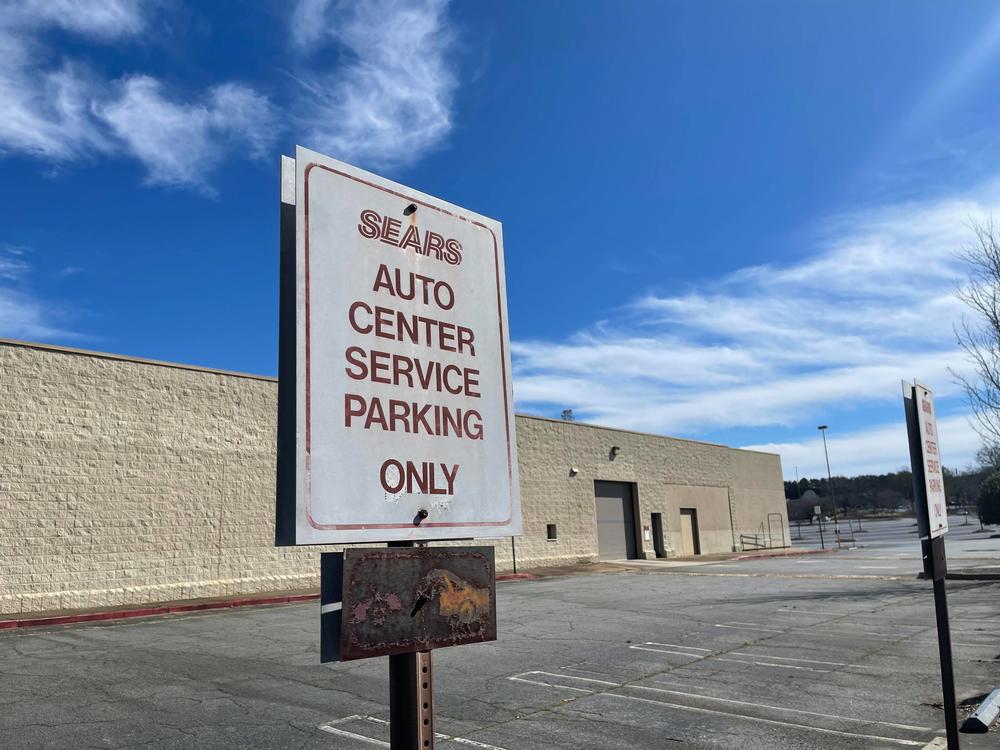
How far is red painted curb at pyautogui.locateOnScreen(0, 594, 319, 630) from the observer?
15.1m

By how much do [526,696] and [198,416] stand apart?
15117 mm

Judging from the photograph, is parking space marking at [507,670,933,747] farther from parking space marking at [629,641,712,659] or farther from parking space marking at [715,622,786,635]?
parking space marking at [715,622,786,635]

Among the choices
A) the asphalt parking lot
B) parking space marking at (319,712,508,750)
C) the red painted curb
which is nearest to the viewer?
parking space marking at (319,712,508,750)

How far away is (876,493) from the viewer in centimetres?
15550

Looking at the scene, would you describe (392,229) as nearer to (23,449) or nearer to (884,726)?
(884,726)

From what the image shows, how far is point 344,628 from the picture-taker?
1910mm

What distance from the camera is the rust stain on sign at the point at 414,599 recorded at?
1.94m

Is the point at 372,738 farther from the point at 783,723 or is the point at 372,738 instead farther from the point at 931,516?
the point at 931,516

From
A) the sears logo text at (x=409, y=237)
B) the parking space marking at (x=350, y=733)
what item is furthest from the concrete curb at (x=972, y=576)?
the sears logo text at (x=409, y=237)

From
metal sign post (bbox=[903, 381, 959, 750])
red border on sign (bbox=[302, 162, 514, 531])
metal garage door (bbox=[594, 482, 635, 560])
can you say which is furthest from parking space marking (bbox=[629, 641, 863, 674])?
metal garage door (bbox=[594, 482, 635, 560])

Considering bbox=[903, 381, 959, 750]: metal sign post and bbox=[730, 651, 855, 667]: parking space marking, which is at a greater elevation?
bbox=[903, 381, 959, 750]: metal sign post

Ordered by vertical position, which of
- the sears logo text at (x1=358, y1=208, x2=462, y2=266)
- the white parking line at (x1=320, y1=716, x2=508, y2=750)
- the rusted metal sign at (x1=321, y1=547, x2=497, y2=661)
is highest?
the sears logo text at (x1=358, y1=208, x2=462, y2=266)

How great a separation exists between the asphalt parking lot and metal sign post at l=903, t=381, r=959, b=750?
1316 millimetres

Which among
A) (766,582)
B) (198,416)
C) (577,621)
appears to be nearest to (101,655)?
(577,621)
